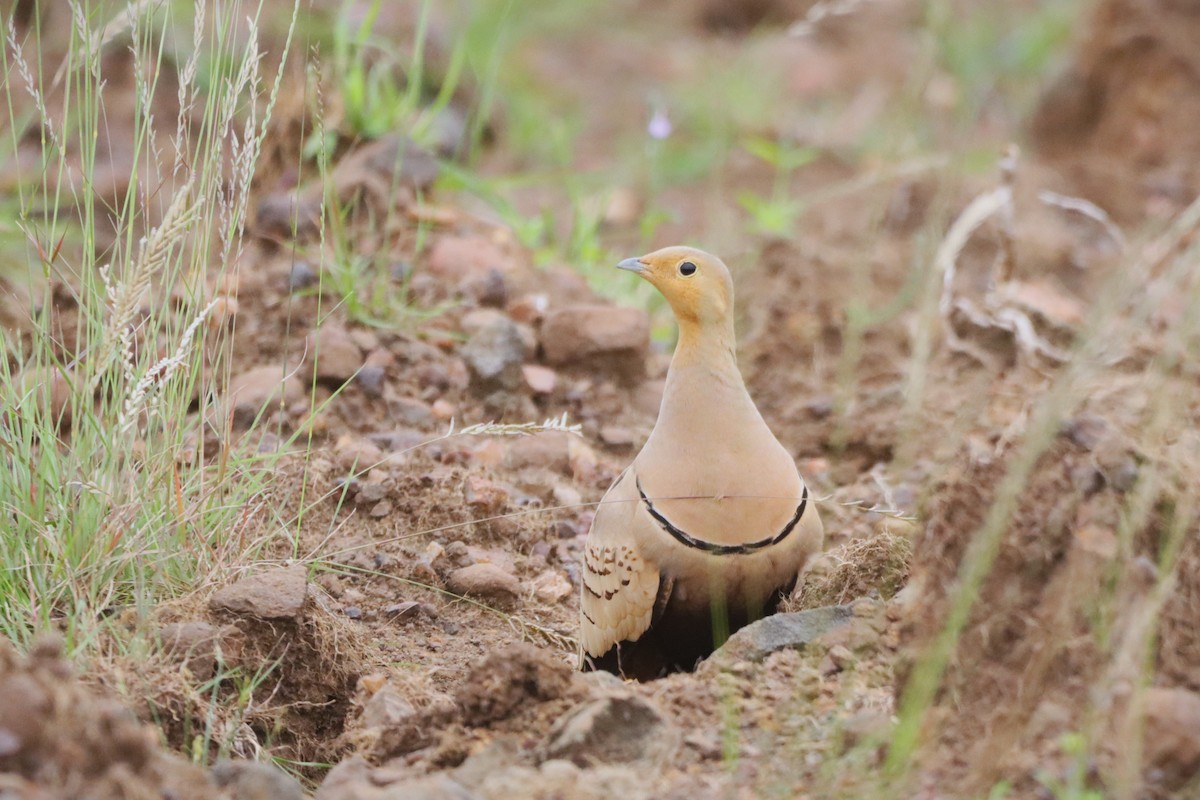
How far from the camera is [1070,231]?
6703 mm

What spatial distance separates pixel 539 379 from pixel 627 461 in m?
0.38

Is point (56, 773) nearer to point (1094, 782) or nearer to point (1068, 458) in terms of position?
point (1094, 782)

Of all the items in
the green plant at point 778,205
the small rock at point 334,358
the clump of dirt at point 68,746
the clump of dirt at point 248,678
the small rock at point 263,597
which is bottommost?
the green plant at point 778,205

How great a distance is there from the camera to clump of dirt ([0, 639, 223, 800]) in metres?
1.95

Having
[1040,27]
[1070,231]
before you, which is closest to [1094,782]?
[1070,231]

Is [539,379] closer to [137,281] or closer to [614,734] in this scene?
[137,281]

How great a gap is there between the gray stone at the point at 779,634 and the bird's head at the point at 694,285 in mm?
731

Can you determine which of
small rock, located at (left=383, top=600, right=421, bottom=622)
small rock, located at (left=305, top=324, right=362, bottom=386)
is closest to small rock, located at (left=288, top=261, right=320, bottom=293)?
small rock, located at (left=305, top=324, right=362, bottom=386)

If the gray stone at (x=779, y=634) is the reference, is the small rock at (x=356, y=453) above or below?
below

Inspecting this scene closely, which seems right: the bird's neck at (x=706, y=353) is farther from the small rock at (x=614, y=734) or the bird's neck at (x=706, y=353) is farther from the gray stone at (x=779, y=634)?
the small rock at (x=614, y=734)

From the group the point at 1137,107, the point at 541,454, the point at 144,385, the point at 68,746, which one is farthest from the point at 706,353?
the point at 1137,107

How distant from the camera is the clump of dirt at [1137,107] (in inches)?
268

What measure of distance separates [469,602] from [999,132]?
557 cm

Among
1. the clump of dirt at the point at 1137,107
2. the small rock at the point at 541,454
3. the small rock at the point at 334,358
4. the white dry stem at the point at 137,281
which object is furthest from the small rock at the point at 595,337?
the clump of dirt at the point at 1137,107
